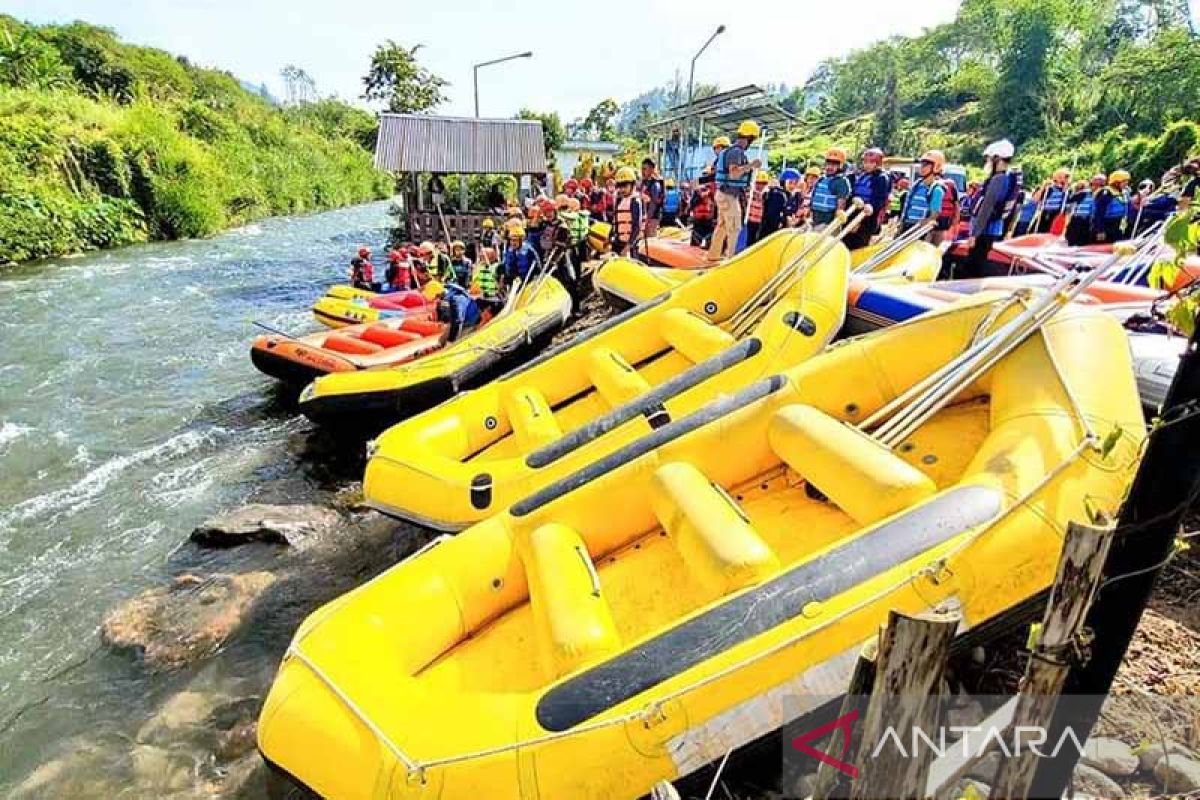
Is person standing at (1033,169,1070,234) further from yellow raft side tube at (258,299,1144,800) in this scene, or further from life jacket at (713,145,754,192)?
yellow raft side tube at (258,299,1144,800)

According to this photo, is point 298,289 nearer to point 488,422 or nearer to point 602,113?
point 488,422

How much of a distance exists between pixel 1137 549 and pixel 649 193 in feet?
29.8

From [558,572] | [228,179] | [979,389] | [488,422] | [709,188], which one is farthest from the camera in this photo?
[228,179]

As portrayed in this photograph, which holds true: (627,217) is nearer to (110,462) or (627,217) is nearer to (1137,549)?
(110,462)

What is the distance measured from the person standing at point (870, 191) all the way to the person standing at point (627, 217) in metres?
2.77

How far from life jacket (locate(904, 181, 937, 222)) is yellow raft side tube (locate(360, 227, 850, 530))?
9.25 ft

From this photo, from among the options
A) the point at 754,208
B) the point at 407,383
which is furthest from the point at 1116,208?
the point at 407,383

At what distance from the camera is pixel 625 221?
9.80 metres

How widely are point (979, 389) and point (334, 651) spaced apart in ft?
10.8

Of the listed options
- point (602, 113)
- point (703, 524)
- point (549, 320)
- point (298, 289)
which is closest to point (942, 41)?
point (602, 113)

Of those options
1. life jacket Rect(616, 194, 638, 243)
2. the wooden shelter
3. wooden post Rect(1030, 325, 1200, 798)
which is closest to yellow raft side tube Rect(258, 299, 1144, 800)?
wooden post Rect(1030, 325, 1200, 798)

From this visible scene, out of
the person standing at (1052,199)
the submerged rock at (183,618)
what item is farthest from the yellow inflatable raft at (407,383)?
the person standing at (1052,199)

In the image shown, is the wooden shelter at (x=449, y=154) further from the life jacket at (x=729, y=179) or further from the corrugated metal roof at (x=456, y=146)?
the life jacket at (x=729, y=179)

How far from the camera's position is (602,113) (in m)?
53.7
